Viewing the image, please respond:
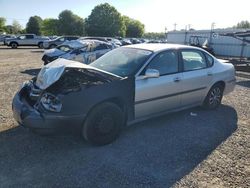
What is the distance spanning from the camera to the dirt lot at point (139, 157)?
3.53 metres

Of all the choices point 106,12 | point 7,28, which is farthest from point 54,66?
point 7,28

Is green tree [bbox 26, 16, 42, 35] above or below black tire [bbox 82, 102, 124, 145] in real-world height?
above

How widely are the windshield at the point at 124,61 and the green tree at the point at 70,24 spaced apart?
65219 mm

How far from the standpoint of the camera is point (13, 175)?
3541mm

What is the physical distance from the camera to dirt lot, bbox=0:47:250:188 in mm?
3531

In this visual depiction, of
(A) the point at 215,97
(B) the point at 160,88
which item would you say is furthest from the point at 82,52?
(B) the point at 160,88

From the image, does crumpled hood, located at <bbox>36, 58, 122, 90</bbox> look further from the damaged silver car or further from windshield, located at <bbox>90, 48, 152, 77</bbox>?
windshield, located at <bbox>90, 48, 152, 77</bbox>

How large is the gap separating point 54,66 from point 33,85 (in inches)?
20.4

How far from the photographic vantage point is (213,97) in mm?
6559

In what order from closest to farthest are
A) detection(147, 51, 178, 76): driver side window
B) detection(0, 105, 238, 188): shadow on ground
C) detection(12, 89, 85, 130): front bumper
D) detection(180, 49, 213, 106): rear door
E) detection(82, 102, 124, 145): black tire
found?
1. detection(0, 105, 238, 188): shadow on ground
2. detection(12, 89, 85, 130): front bumper
3. detection(82, 102, 124, 145): black tire
4. detection(147, 51, 178, 76): driver side window
5. detection(180, 49, 213, 106): rear door

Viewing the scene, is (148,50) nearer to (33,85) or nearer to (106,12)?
(33,85)

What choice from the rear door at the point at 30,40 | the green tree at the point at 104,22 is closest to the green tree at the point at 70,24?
the green tree at the point at 104,22

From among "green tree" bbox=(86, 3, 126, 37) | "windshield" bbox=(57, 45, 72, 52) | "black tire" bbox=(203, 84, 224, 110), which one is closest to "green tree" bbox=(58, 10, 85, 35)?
"green tree" bbox=(86, 3, 126, 37)

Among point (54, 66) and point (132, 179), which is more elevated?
point (54, 66)
